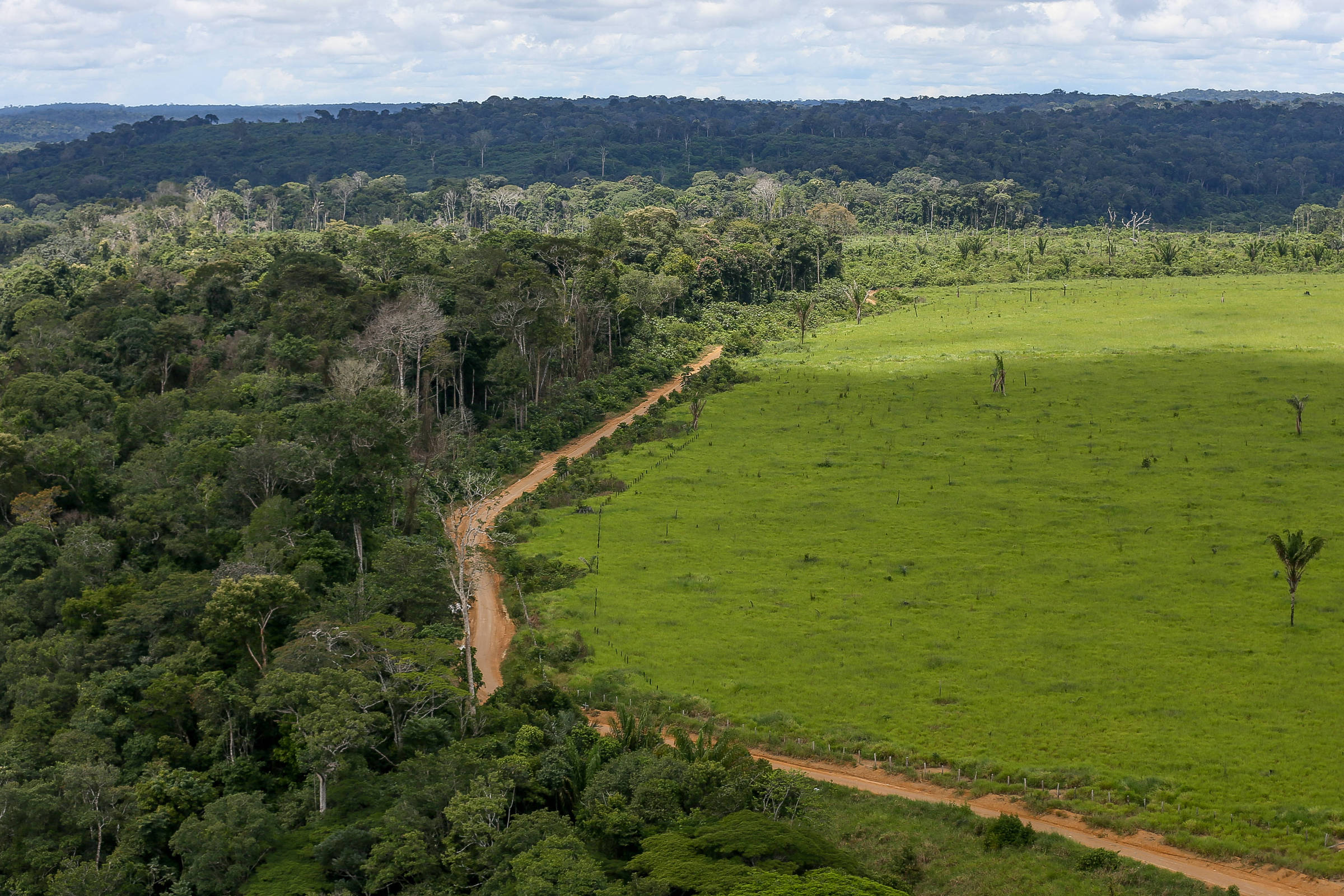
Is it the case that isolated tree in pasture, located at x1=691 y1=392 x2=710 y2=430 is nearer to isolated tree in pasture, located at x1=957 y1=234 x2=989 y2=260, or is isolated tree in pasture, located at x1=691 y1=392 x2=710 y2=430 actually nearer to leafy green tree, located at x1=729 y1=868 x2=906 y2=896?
leafy green tree, located at x1=729 y1=868 x2=906 y2=896

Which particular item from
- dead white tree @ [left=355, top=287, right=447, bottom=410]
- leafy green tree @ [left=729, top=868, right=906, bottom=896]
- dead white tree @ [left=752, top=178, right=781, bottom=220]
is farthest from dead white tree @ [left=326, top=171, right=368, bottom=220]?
leafy green tree @ [left=729, top=868, right=906, bottom=896]

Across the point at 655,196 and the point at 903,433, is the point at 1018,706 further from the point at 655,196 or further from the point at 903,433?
the point at 655,196

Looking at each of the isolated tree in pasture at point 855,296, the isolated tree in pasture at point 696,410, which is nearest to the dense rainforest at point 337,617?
the isolated tree in pasture at point 696,410

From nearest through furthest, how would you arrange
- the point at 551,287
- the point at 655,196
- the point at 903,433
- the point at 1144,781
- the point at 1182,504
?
the point at 1144,781 → the point at 1182,504 → the point at 903,433 → the point at 551,287 → the point at 655,196

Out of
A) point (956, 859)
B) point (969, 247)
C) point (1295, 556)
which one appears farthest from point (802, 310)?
point (956, 859)

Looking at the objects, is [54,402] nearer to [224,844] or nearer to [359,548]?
[359,548]

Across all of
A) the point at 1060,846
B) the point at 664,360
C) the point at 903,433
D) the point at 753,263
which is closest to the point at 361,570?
the point at 1060,846
